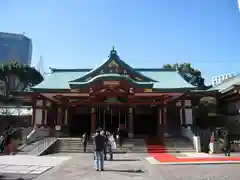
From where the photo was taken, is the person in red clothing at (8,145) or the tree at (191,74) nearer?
the person in red clothing at (8,145)

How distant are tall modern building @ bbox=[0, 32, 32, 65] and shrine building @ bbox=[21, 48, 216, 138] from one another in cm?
9463

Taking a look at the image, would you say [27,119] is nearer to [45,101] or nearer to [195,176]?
[45,101]

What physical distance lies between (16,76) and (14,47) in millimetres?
75734

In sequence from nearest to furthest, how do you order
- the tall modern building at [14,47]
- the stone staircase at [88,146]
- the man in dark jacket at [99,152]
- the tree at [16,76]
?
the man in dark jacket at [99,152]
the stone staircase at [88,146]
the tree at [16,76]
the tall modern building at [14,47]

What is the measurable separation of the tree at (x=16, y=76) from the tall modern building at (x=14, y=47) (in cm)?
7023

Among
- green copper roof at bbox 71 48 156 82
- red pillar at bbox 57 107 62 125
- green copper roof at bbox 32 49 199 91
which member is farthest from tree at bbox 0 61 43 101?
green copper roof at bbox 71 48 156 82

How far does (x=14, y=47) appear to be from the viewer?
107 m

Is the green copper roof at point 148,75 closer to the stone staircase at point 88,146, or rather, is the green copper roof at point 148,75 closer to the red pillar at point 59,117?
the red pillar at point 59,117

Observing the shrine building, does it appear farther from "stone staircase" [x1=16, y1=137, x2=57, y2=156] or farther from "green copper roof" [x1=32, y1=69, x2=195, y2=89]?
"stone staircase" [x1=16, y1=137, x2=57, y2=156]

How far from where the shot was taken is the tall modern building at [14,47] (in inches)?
4163

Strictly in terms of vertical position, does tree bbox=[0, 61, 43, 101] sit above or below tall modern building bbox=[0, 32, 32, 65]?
below

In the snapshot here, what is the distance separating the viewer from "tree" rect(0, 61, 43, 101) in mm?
40094

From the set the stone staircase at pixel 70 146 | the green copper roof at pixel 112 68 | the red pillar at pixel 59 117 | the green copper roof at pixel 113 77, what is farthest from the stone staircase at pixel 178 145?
the red pillar at pixel 59 117

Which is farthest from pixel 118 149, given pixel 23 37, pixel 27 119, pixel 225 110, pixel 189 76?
pixel 23 37
